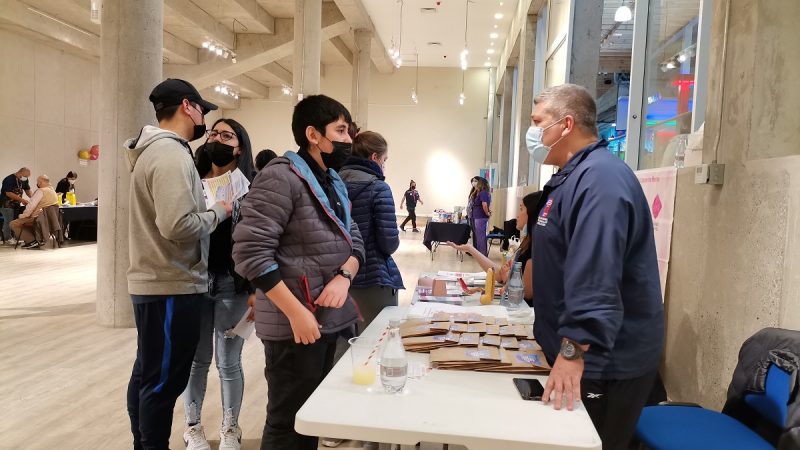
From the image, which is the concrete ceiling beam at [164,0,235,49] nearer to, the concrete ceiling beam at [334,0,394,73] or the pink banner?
the concrete ceiling beam at [334,0,394,73]

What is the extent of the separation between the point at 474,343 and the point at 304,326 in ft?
1.75

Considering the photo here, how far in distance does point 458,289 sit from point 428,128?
1833cm

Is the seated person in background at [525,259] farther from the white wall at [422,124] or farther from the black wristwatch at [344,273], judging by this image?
the white wall at [422,124]

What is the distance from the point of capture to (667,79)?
13.9 feet

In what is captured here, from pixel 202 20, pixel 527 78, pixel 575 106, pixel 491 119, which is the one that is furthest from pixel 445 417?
pixel 491 119

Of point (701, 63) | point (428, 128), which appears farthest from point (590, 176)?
point (428, 128)

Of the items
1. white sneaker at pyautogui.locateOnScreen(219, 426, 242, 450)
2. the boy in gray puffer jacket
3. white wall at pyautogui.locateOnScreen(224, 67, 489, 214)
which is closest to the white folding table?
the boy in gray puffer jacket

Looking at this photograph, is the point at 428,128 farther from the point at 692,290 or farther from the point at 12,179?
the point at 692,290

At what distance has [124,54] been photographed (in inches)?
184

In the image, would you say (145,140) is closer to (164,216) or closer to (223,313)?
(164,216)

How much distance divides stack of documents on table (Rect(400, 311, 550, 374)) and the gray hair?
2.29 ft

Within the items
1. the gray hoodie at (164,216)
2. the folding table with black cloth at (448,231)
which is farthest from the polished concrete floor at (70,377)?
the folding table with black cloth at (448,231)

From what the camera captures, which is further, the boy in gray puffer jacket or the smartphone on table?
the boy in gray puffer jacket

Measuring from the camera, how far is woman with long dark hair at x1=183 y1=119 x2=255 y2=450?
2.47 meters
